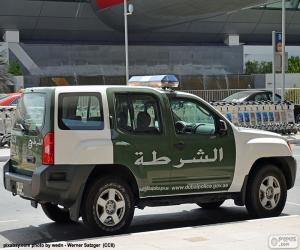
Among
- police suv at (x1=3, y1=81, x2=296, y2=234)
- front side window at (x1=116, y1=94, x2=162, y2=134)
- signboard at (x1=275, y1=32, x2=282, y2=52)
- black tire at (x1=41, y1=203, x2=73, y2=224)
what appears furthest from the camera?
signboard at (x1=275, y1=32, x2=282, y2=52)

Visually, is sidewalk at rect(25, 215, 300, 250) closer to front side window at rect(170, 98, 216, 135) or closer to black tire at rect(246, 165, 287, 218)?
black tire at rect(246, 165, 287, 218)

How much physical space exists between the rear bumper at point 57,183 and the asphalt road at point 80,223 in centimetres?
56

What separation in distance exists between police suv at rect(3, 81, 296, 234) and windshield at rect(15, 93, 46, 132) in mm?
14

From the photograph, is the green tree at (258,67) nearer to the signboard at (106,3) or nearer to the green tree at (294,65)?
the green tree at (294,65)

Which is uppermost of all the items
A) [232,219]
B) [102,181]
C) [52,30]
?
[52,30]

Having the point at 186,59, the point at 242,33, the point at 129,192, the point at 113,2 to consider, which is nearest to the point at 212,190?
the point at 129,192

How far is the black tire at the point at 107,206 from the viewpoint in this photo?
7.96 m

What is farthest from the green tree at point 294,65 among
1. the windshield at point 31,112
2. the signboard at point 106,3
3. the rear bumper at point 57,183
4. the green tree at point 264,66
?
the rear bumper at point 57,183

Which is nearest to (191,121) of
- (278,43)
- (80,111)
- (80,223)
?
(80,111)

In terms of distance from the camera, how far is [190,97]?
29.2ft

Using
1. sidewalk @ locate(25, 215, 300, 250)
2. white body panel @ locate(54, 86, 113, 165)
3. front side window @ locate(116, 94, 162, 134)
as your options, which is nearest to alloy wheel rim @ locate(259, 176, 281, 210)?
sidewalk @ locate(25, 215, 300, 250)

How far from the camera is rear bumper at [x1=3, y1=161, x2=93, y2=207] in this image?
7.78 metres

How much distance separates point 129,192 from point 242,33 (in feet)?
153

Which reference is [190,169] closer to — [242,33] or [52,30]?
[52,30]
